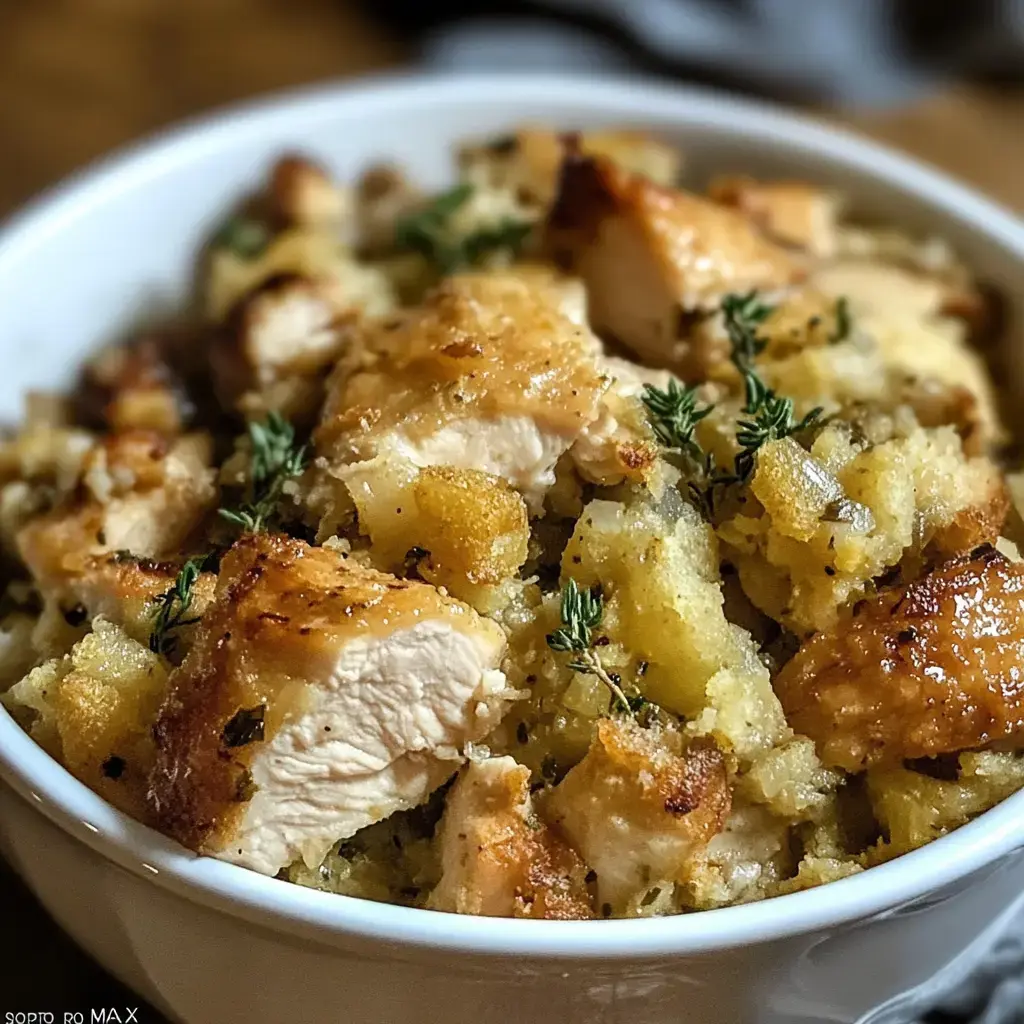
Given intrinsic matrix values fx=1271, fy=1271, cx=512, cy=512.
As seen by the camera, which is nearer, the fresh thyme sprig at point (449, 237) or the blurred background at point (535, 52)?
the fresh thyme sprig at point (449, 237)

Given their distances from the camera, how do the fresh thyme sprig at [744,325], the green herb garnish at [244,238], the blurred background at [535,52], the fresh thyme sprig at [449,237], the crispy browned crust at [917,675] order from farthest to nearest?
the blurred background at [535,52] < the green herb garnish at [244,238] < the fresh thyme sprig at [449,237] < the fresh thyme sprig at [744,325] < the crispy browned crust at [917,675]

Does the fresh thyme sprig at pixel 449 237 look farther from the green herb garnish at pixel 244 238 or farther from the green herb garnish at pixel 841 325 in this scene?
the green herb garnish at pixel 841 325

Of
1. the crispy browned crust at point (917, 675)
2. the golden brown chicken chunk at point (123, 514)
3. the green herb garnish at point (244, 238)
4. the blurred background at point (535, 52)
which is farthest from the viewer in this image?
the blurred background at point (535, 52)

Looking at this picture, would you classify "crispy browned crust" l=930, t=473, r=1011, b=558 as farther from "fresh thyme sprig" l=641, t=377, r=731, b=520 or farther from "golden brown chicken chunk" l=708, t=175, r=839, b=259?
"golden brown chicken chunk" l=708, t=175, r=839, b=259

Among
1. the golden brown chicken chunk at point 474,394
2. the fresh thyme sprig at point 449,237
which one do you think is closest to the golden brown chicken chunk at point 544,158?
the fresh thyme sprig at point 449,237

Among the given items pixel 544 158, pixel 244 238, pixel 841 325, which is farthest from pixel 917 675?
pixel 244 238

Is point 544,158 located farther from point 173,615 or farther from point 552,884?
point 552,884
